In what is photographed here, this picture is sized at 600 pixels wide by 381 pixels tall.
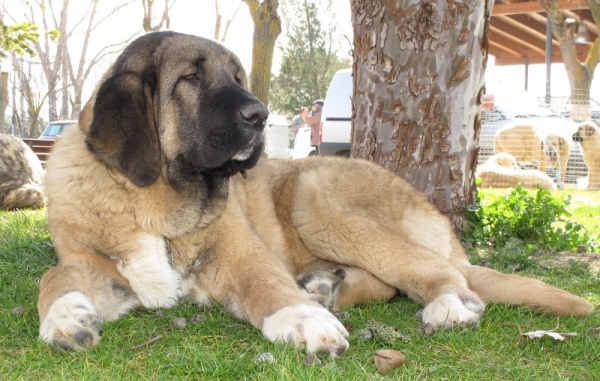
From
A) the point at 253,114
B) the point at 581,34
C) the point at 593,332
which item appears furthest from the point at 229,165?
the point at 581,34

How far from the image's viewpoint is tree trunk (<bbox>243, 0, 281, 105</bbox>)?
811 cm

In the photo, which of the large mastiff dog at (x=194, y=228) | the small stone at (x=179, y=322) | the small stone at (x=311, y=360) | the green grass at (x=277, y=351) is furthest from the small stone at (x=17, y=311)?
the small stone at (x=311, y=360)

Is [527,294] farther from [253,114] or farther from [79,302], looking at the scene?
[79,302]

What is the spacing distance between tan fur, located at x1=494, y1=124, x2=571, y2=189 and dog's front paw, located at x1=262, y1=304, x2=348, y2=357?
34.0 ft

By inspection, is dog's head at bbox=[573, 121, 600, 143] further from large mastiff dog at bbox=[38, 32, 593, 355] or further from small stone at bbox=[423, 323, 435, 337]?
small stone at bbox=[423, 323, 435, 337]

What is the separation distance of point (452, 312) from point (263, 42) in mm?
6133

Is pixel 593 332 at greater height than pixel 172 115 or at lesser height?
lesser

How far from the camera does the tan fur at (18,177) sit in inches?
275

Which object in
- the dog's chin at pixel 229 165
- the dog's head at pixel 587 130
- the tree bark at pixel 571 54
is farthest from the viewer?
the tree bark at pixel 571 54

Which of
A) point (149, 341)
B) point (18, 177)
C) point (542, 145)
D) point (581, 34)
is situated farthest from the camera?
point (581, 34)

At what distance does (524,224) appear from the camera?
5180 millimetres

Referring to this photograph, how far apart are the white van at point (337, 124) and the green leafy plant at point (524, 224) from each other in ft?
20.8

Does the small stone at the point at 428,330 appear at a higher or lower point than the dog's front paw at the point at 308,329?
lower

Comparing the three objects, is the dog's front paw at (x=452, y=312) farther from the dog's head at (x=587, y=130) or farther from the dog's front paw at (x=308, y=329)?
the dog's head at (x=587, y=130)
